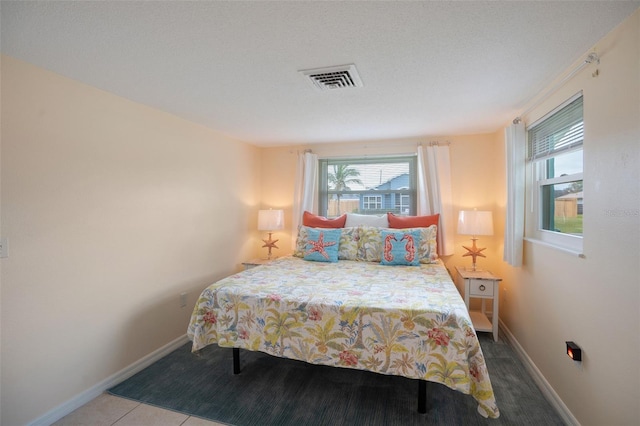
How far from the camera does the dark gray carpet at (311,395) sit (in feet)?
5.91

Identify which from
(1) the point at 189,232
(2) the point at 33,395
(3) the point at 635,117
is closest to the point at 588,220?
(3) the point at 635,117

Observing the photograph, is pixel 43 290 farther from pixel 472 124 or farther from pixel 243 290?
pixel 472 124

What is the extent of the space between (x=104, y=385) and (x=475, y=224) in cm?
357

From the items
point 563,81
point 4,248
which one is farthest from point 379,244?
point 4,248

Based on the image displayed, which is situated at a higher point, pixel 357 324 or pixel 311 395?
pixel 357 324

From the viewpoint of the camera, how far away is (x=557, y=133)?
2125 mm

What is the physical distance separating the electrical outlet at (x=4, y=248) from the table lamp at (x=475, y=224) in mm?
3664

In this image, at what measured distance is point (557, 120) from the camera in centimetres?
211

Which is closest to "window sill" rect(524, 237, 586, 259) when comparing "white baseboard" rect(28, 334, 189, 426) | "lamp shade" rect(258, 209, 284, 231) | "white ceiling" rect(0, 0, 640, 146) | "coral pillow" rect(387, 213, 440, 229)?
"coral pillow" rect(387, 213, 440, 229)

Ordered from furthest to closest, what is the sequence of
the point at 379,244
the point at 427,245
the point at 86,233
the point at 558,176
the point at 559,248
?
1. the point at 379,244
2. the point at 427,245
3. the point at 558,176
4. the point at 86,233
5. the point at 559,248

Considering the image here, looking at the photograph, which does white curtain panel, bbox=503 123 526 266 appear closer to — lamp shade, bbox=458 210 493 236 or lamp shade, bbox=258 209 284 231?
lamp shade, bbox=458 210 493 236

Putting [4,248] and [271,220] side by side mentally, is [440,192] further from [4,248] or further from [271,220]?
[4,248]

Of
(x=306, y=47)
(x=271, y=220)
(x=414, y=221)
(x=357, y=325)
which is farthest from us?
(x=271, y=220)

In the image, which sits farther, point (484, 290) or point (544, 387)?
point (484, 290)
